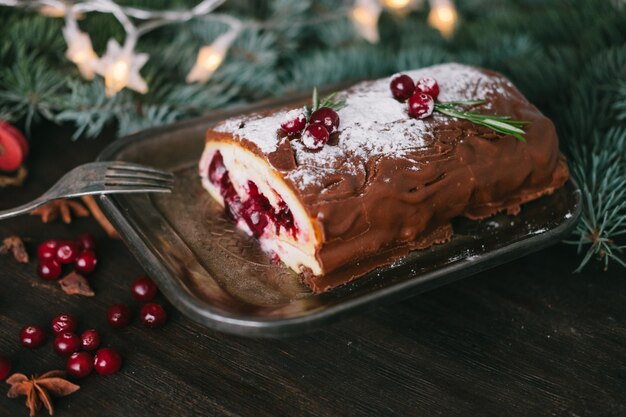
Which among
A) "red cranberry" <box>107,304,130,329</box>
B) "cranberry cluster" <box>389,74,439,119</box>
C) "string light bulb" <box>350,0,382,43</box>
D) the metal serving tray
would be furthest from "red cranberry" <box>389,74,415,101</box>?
"red cranberry" <box>107,304,130,329</box>

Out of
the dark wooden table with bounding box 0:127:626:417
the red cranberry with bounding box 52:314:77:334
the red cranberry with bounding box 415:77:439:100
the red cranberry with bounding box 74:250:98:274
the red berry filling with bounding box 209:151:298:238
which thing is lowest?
the dark wooden table with bounding box 0:127:626:417

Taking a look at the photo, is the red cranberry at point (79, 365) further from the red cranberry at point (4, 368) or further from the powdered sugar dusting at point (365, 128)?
the powdered sugar dusting at point (365, 128)

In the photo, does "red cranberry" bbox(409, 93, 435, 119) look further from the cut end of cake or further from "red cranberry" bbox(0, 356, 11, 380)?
"red cranberry" bbox(0, 356, 11, 380)

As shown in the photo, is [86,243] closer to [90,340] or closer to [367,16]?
[90,340]

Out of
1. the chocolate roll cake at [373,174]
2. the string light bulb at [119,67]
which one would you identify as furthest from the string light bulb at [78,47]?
the chocolate roll cake at [373,174]

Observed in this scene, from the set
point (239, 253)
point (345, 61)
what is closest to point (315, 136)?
point (239, 253)

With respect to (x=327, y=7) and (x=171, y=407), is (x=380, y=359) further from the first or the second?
(x=327, y=7)

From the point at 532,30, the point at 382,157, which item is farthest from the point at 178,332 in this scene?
the point at 532,30
